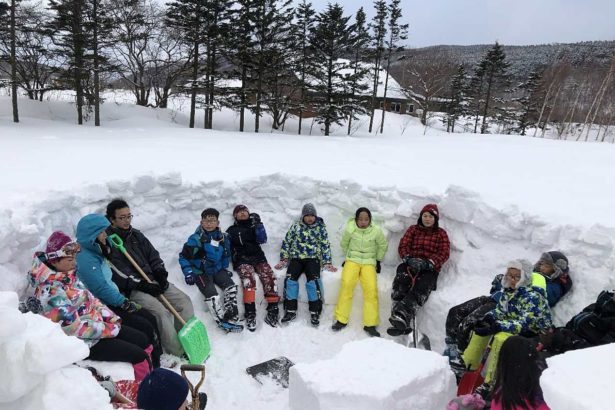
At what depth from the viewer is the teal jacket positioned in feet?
11.8

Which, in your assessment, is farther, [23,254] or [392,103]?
[392,103]

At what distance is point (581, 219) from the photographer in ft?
14.7

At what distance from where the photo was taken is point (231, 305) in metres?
4.65

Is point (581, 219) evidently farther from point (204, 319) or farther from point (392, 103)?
point (392, 103)

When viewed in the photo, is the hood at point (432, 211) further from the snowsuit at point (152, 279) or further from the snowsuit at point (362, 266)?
the snowsuit at point (152, 279)

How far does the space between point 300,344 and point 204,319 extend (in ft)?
3.86

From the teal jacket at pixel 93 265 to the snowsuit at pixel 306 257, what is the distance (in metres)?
2.02

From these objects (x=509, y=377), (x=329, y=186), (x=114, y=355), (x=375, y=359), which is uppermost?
(x=329, y=186)

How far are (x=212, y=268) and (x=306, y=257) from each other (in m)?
1.18

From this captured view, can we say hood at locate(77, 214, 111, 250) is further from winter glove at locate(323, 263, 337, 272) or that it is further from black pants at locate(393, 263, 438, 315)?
black pants at locate(393, 263, 438, 315)

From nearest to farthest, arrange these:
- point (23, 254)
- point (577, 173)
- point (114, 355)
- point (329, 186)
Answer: point (114, 355) → point (23, 254) → point (329, 186) → point (577, 173)

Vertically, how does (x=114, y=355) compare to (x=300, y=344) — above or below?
above

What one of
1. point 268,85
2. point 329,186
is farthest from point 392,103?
point 329,186

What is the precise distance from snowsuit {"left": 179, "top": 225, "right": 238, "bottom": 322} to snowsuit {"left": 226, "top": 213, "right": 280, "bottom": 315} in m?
0.22
